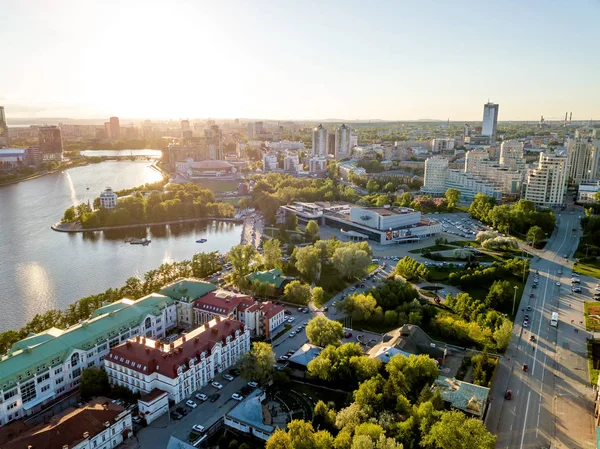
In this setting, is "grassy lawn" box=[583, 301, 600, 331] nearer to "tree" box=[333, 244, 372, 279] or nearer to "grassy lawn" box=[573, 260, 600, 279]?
"grassy lawn" box=[573, 260, 600, 279]

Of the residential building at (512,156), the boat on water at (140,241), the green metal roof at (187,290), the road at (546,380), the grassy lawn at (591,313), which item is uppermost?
the residential building at (512,156)

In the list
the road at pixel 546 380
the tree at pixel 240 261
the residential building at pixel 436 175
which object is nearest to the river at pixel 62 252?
the tree at pixel 240 261

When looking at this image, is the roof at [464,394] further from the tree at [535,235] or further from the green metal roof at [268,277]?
the tree at [535,235]

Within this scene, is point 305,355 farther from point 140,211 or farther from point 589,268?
point 140,211

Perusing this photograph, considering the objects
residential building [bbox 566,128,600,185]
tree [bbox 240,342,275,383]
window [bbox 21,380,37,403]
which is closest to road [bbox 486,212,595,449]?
tree [bbox 240,342,275,383]

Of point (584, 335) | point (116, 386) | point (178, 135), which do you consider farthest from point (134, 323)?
point (178, 135)

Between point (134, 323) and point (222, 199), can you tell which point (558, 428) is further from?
point (222, 199)
